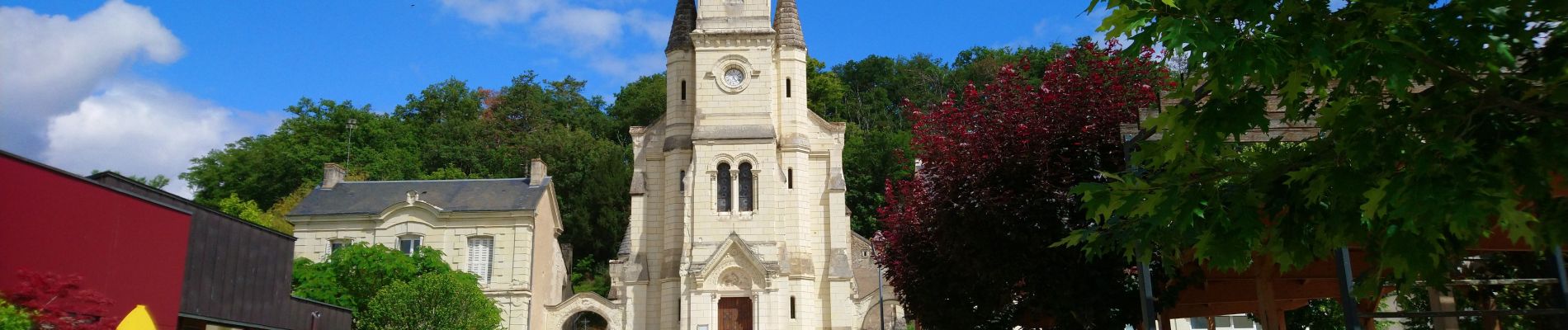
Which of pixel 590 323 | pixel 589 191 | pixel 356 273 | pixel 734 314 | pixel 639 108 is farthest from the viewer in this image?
pixel 639 108

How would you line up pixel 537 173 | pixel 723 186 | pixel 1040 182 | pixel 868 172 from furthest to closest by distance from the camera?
pixel 868 172 → pixel 537 173 → pixel 723 186 → pixel 1040 182

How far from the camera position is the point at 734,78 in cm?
3950

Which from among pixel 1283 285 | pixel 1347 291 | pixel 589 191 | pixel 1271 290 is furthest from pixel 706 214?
pixel 1347 291

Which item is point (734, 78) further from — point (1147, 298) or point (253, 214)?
point (1147, 298)

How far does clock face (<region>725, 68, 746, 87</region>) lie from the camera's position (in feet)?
129

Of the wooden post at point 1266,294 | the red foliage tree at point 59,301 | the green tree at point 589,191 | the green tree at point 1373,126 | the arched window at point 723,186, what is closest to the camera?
the green tree at point 1373,126

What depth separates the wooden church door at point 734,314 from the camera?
37.5 metres

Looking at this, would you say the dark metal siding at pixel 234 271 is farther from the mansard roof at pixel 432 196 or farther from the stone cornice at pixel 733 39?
the stone cornice at pixel 733 39

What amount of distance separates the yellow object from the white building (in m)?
22.9

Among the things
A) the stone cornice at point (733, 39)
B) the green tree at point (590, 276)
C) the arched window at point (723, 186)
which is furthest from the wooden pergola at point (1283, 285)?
the green tree at point (590, 276)

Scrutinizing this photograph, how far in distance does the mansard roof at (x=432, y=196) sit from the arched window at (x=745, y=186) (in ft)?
23.8

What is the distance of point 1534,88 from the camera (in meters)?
6.47

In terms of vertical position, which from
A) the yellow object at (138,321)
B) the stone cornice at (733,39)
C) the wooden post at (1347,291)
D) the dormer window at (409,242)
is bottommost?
the wooden post at (1347,291)

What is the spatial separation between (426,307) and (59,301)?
20203 millimetres
